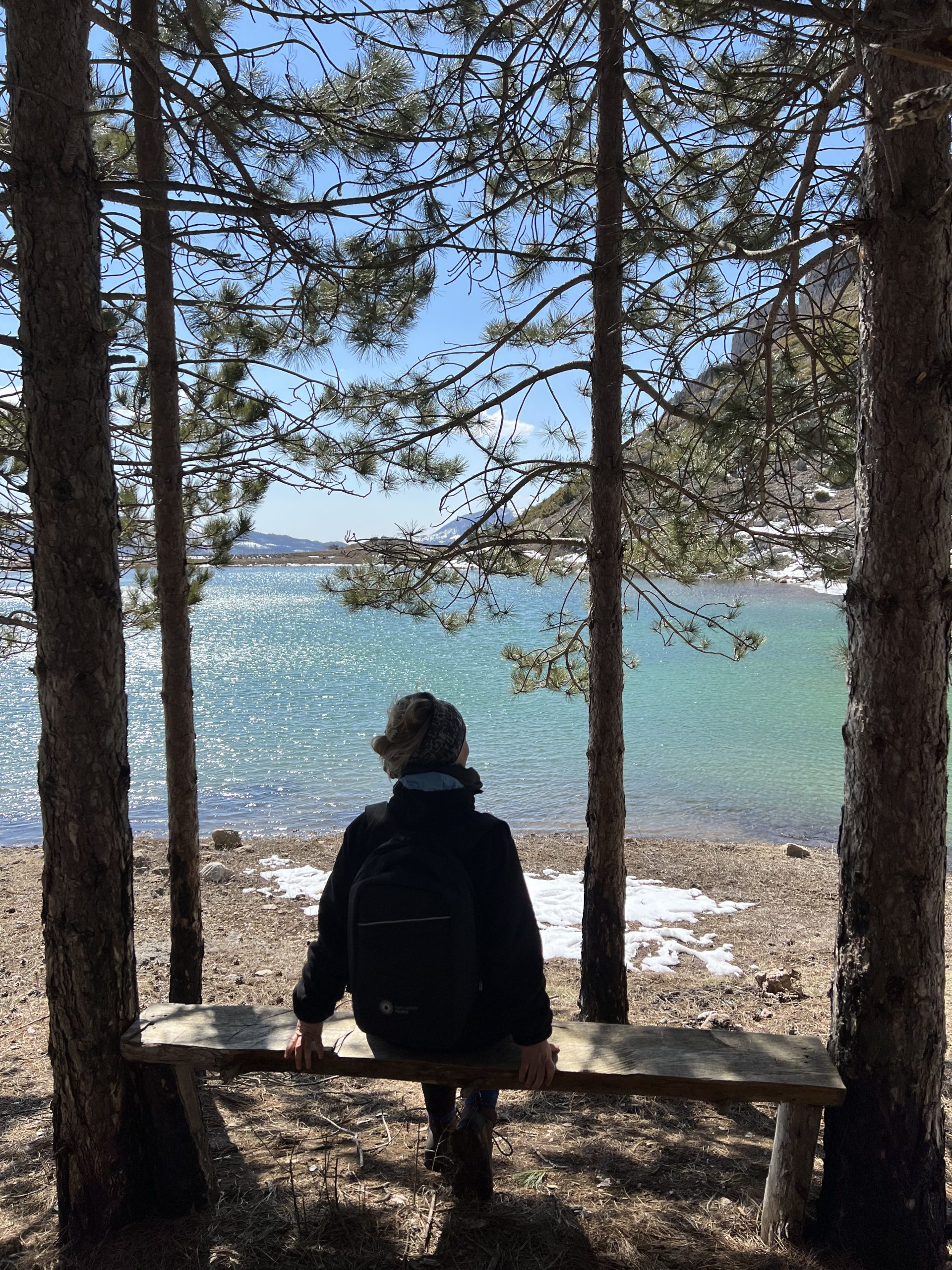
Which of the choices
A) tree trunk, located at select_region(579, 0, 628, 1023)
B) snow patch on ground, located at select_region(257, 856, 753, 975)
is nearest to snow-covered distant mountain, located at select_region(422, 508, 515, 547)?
tree trunk, located at select_region(579, 0, 628, 1023)

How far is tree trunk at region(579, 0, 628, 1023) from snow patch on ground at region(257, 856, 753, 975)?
1700mm

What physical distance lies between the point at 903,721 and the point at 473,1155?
1.74 meters

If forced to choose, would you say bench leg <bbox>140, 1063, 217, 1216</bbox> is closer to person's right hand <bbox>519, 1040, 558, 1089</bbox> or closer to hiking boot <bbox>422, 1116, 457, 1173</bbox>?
hiking boot <bbox>422, 1116, 457, 1173</bbox>

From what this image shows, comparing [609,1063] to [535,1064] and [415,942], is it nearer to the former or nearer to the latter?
[535,1064]

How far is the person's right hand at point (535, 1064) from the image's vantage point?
7.55ft

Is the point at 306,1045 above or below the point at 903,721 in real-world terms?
below

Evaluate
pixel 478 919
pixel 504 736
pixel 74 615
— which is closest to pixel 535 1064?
pixel 478 919

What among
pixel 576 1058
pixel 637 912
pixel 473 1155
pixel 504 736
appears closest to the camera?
pixel 576 1058

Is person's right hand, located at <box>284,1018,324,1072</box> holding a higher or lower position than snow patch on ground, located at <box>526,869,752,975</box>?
higher

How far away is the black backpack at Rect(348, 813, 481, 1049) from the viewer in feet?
7.28

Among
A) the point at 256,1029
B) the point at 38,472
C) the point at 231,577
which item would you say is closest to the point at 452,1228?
the point at 256,1029

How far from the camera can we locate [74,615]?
249 cm

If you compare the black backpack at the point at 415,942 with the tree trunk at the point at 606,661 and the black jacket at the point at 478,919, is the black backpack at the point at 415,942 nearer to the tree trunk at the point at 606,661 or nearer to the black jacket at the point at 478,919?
the black jacket at the point at 478,919

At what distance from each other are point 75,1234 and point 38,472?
2145 mm
